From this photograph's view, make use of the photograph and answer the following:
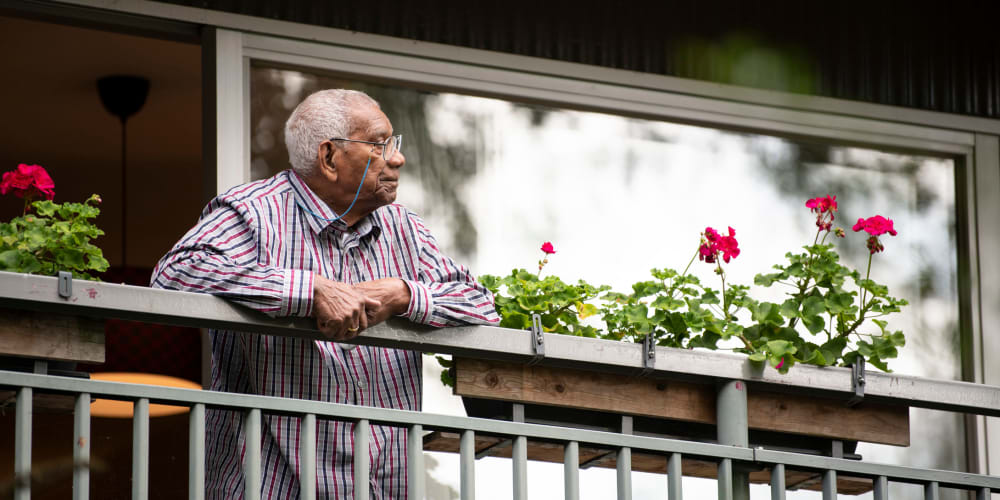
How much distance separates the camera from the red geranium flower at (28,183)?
349cm

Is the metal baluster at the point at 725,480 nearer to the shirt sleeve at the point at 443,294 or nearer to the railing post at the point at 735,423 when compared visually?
the railing post at the point at 735,423

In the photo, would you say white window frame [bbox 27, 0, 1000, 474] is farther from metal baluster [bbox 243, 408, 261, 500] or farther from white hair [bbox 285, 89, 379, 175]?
metal baluster [bbox 243, 408, 261, 500]

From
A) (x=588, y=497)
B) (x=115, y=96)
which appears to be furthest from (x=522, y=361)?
(x=115, y=96)

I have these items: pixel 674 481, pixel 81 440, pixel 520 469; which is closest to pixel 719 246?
pixel 674 481

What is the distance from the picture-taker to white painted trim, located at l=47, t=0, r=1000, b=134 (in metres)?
4.93

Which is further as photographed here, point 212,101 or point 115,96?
point 115,96

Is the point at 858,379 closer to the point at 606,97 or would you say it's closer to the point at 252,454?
the point at 252,454

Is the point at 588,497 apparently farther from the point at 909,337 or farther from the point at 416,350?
the point at 416,350

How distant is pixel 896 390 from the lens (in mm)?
3809

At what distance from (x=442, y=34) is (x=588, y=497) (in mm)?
1815

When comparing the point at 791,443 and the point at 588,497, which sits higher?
the point at 791,443

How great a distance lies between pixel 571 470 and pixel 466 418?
0.98 feet

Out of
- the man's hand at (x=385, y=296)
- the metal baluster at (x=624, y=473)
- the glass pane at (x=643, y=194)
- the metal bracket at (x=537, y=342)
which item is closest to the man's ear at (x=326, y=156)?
the man's hand at (x=385, y=296)

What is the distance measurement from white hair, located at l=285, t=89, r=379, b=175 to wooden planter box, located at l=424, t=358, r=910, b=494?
26.6 inches
